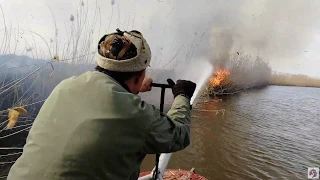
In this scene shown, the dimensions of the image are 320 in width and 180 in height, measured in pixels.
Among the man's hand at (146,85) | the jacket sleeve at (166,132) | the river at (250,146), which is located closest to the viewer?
the jacket sleeve at (166,132)

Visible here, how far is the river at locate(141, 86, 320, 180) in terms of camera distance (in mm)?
7852

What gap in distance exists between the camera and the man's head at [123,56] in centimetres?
145

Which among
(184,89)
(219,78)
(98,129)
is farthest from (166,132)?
(219,78)

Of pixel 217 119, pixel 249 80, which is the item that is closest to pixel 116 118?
pixel 217 119

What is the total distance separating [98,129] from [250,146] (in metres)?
9.56

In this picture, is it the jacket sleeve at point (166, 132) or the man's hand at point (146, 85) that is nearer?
the jacket sleeve at point (166, 132)

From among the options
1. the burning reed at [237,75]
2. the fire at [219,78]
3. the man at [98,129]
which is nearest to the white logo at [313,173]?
the man at [98,129]


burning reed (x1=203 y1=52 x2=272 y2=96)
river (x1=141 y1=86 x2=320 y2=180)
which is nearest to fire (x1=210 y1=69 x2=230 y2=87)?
burning reed (x1=203 y1=52 x2=272 y2=96)

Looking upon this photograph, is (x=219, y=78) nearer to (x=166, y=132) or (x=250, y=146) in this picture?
(x=250, y=146)

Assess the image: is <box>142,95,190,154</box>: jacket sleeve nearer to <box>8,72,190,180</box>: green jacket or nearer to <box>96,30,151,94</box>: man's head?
<box>8,72,190,180</box>: green jacket

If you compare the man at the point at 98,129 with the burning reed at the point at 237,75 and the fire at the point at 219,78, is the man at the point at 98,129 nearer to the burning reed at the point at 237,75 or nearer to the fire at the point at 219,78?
the burning reed at the point at 237,75

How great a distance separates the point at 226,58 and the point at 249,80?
19.6 ft

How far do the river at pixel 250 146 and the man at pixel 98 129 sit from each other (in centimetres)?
654

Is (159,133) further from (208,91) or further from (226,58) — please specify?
(226,58)
